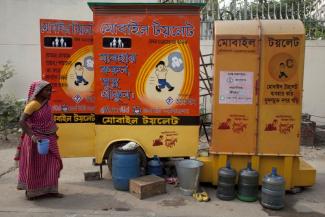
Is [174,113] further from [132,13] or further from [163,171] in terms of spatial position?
[132,13]

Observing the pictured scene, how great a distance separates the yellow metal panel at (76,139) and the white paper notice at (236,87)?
2.20 meters

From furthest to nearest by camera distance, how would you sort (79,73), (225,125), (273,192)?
1. (79,73)
2. (225,125)
3. (273,192)

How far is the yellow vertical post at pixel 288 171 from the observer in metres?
5.67

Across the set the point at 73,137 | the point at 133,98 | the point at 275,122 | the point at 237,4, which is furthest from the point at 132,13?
the point at 237,4

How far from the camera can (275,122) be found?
18.5 feet

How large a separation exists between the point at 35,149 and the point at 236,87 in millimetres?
2882

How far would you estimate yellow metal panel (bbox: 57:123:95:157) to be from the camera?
6.32 meters

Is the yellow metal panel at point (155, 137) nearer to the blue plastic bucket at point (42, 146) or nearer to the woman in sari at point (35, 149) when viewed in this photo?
the woman in sari at point (35, 149)

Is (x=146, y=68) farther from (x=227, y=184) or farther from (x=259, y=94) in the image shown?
(x=227, y=184)

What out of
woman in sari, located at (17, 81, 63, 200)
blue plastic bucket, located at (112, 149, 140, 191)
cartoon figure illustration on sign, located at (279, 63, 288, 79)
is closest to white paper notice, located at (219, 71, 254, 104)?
cartoon figure illustration on sign, located at (279, 63, 288, 79)

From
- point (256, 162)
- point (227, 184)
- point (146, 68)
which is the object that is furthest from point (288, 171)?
point (146, 68)

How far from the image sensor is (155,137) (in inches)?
237

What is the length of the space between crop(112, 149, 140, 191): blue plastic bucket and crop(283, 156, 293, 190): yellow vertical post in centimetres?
213

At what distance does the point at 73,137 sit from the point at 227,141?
242cm
